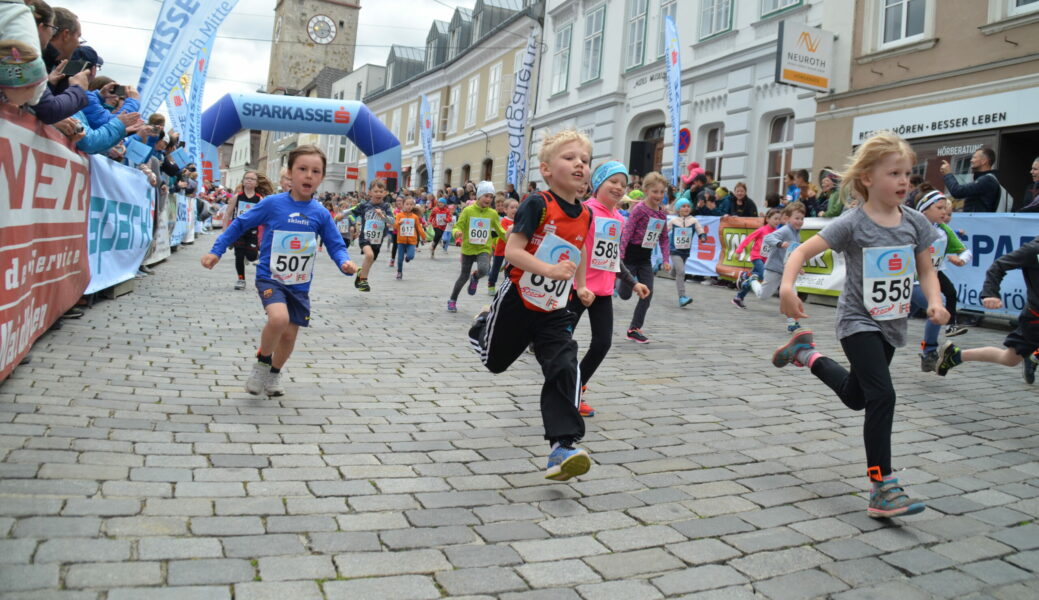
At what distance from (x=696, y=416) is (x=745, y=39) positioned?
1676cm

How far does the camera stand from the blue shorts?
5332 millimetres

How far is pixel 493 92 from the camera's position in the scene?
122 feet

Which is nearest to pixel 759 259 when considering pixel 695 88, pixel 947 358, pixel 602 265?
pixel 947 358

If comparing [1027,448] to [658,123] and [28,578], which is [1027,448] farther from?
[658,123]

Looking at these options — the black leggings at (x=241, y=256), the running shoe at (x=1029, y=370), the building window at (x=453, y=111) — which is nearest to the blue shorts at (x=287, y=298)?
the running shoe at (x=1029, y=370)

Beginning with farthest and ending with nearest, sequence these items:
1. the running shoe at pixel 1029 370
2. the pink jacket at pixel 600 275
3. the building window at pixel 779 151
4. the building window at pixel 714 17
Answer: the building window at pixel 714 17
the building window at pixel 779 151
the running shoe at pixel 1029 370
the pink jacket at pixel 600 275

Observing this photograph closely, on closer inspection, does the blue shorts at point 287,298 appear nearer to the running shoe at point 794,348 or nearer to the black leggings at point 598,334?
the black leggings at point 598,334

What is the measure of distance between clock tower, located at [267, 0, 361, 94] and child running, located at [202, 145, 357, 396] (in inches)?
2992

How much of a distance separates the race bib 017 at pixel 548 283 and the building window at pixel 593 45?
23837 millimetres

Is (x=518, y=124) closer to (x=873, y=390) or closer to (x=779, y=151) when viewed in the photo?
(x=779, y=151)

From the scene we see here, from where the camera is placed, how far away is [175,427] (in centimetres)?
441

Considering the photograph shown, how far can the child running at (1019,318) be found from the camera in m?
6.00

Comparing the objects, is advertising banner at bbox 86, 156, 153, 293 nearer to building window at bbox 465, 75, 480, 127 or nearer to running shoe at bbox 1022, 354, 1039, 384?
running shoe at bbox 1022, 354, 1039, 384

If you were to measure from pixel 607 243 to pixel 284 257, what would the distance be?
2.35 m
